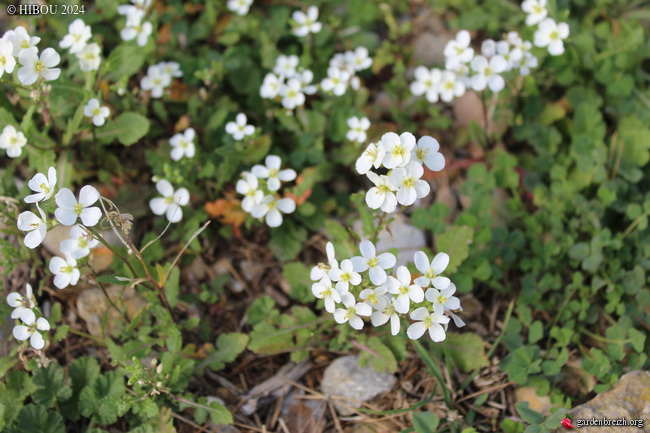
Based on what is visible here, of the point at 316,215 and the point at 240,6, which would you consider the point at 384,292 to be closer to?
the point at 316,215

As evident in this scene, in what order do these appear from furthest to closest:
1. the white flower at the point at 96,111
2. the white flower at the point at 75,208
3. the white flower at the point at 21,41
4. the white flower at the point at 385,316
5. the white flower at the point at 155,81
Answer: the white flower at the point at 155,81, the white flower at the point at 96,111, the white flower at the point at 21,41, the white flower at the point at 385,316, the white flower at the point at 75,208

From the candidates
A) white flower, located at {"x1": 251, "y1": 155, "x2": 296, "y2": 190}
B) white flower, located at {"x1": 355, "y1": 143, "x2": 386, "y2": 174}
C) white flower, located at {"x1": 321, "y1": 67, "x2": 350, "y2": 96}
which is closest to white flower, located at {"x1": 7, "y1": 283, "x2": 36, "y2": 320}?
white flower, located at {"x1": 251, "y1": 155, "x2": 296, "y2": 190}

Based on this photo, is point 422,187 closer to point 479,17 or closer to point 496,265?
point 496,265

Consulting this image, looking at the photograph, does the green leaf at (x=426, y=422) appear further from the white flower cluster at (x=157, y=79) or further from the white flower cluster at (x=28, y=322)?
the white flower cluster at (x=157, y=79)

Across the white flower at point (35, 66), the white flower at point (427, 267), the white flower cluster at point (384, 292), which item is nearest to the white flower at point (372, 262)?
the white flower cluster at point (384, 292)

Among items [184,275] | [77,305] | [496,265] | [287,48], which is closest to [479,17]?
[287,48]

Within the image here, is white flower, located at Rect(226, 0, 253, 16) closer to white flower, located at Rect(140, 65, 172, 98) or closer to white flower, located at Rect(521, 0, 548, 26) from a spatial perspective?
white flower, located at Rect(140, 65, 172, 98)
